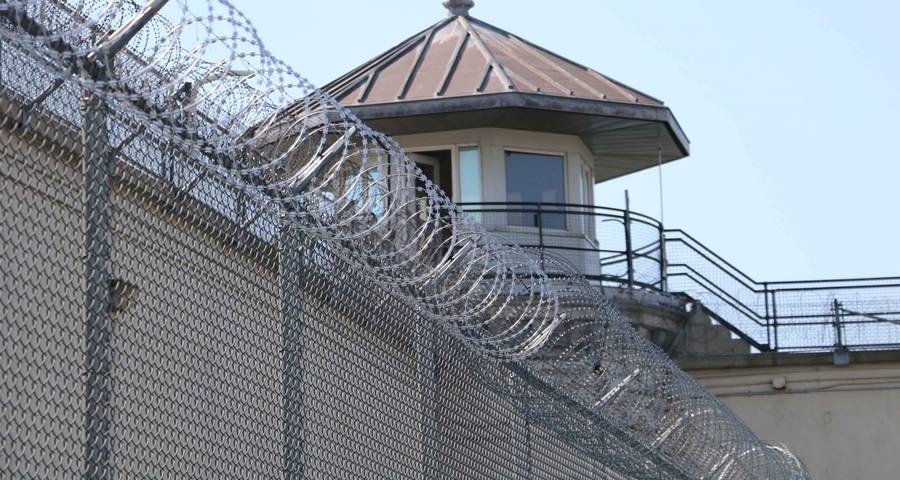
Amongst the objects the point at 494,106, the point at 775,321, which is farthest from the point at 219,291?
the point at 775,321

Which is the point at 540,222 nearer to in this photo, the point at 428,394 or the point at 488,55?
the point at 488,55

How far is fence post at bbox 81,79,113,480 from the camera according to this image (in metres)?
3.53

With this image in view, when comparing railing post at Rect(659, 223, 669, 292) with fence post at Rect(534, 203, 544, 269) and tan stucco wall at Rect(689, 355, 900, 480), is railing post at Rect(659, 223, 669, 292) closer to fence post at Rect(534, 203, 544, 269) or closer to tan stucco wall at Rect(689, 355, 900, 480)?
tan stucco wall at Rect(689, 355, 900, 480)

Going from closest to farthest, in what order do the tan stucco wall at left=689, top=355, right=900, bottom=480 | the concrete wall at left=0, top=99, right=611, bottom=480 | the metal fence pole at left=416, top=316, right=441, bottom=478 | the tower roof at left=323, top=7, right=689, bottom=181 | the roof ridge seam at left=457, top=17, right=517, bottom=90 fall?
the concrete wall at left=0, top=99, right=611, bottom=480 → the metal fence pole at left=416, top=316, right=441, bottom=478 → the tower roof at left=323, top=7, right=689, bottom=181 → the roof ridge seam at left=457, top=17, right=517, bottom=90 → the tan stucco wall at left=689, top=355, right=900, bottom=480

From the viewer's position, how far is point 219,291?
4.27 m

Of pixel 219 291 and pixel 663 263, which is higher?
pixel 663 263

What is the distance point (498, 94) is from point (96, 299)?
54.3ft

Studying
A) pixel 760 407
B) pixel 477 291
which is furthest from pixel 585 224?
pixel 477 291

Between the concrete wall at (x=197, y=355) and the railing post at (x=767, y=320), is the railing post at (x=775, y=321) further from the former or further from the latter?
the concrete wall at (x=197, y=355)

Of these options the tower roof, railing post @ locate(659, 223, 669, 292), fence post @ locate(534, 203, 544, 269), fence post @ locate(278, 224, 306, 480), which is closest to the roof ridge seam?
the tower roof

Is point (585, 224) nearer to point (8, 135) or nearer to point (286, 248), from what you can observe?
point (286, 248)

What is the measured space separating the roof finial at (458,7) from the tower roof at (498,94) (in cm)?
12

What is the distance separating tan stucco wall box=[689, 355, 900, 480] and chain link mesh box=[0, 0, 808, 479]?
15.8m

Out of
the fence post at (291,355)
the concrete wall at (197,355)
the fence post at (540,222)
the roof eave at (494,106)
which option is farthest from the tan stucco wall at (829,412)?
the fence post at (291,355)
